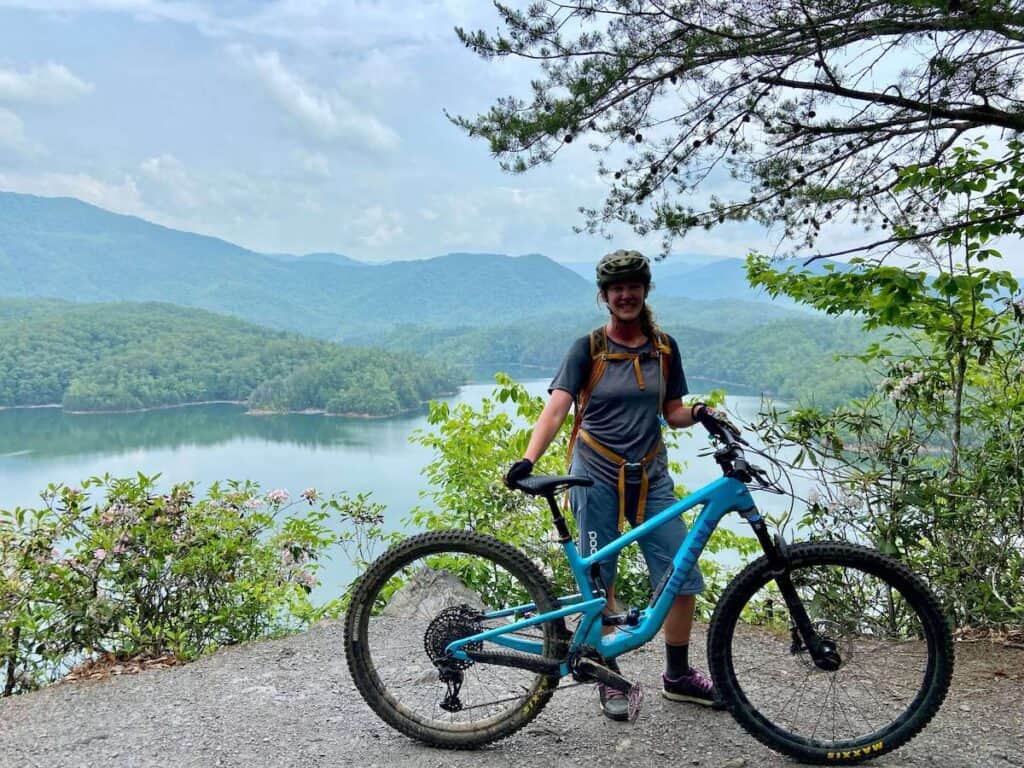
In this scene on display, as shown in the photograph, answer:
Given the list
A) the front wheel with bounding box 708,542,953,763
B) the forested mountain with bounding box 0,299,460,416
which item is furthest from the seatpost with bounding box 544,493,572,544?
the forested mountain with bounding box 0,299,460,416

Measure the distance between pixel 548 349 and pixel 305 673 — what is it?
75173mm

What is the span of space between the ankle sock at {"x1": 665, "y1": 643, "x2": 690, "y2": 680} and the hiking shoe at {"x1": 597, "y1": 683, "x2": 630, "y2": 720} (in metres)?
0.24

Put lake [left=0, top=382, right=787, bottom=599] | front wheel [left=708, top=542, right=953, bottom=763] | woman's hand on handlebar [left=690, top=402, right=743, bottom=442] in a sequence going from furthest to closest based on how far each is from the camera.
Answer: lake [left=0, top=382, right=787, bottom=599], woman's hand on handlebar [left=690, top=402, right=743, bottom=442], front wheel [left=708, top=542, right=953, bottom=763]

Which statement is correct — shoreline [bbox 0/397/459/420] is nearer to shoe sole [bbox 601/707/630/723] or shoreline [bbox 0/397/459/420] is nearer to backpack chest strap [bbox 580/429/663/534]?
shoe sole [bbox 601/707/630/723]

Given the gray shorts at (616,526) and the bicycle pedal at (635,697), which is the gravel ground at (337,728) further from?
A: the gray shorts at (616,526)

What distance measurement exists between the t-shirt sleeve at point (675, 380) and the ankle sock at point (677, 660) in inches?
38.8

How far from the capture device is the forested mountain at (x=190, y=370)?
226ft

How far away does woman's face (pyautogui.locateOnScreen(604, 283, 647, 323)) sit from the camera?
8.63ft

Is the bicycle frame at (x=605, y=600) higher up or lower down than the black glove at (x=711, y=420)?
lower down

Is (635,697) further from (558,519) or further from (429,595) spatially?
(429,595)

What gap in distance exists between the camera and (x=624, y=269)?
2.61 m

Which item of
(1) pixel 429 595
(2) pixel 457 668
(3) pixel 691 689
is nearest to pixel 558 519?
(2) pixel 457 668

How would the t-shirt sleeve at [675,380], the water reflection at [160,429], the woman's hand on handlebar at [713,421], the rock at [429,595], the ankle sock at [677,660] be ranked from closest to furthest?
the woman's hand on handlebar at [713,421]
the t-shirt sleeve at [675,380]
the ankle sock at [677,660]
the rock at [429,595]
the water reflection at [160,429]

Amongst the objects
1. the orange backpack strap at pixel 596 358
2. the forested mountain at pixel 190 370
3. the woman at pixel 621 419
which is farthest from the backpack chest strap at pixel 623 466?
the forested mountain at pixel 190 370
